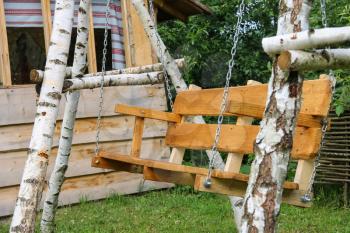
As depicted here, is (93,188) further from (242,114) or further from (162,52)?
(242,114)

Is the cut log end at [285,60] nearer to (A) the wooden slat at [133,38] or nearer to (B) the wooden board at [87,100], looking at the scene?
(B) the wooden board at [87,100]

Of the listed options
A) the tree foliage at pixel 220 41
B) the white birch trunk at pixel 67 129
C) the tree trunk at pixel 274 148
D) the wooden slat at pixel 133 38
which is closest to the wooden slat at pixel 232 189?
the tree trunk at pixel 274 148

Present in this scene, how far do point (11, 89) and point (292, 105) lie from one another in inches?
178

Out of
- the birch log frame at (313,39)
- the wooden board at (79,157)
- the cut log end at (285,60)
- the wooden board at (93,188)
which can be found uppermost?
the birch log frame at (313,39)

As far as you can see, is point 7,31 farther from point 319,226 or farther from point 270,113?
point 270,113

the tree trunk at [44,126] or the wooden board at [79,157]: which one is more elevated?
the tree trunk at [44,126]

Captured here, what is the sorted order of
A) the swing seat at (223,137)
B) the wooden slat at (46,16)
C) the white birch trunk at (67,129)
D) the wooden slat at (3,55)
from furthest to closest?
1. the wooden slat at (46,16)
2. the wooden slat at (3,55)
3. the white birch trunk at (67,129)
4. the swing seat at (223,137)

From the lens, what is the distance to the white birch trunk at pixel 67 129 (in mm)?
4664

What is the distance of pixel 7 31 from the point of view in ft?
21.9

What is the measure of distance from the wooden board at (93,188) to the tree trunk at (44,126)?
320cm

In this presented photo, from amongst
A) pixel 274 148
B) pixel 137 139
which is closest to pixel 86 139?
pixel 137 139

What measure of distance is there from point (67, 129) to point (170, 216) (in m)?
2.23

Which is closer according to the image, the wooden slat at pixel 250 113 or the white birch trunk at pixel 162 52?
the wooden slat at pixel 250 113

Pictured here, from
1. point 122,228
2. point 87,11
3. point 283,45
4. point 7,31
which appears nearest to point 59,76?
point 87,11
